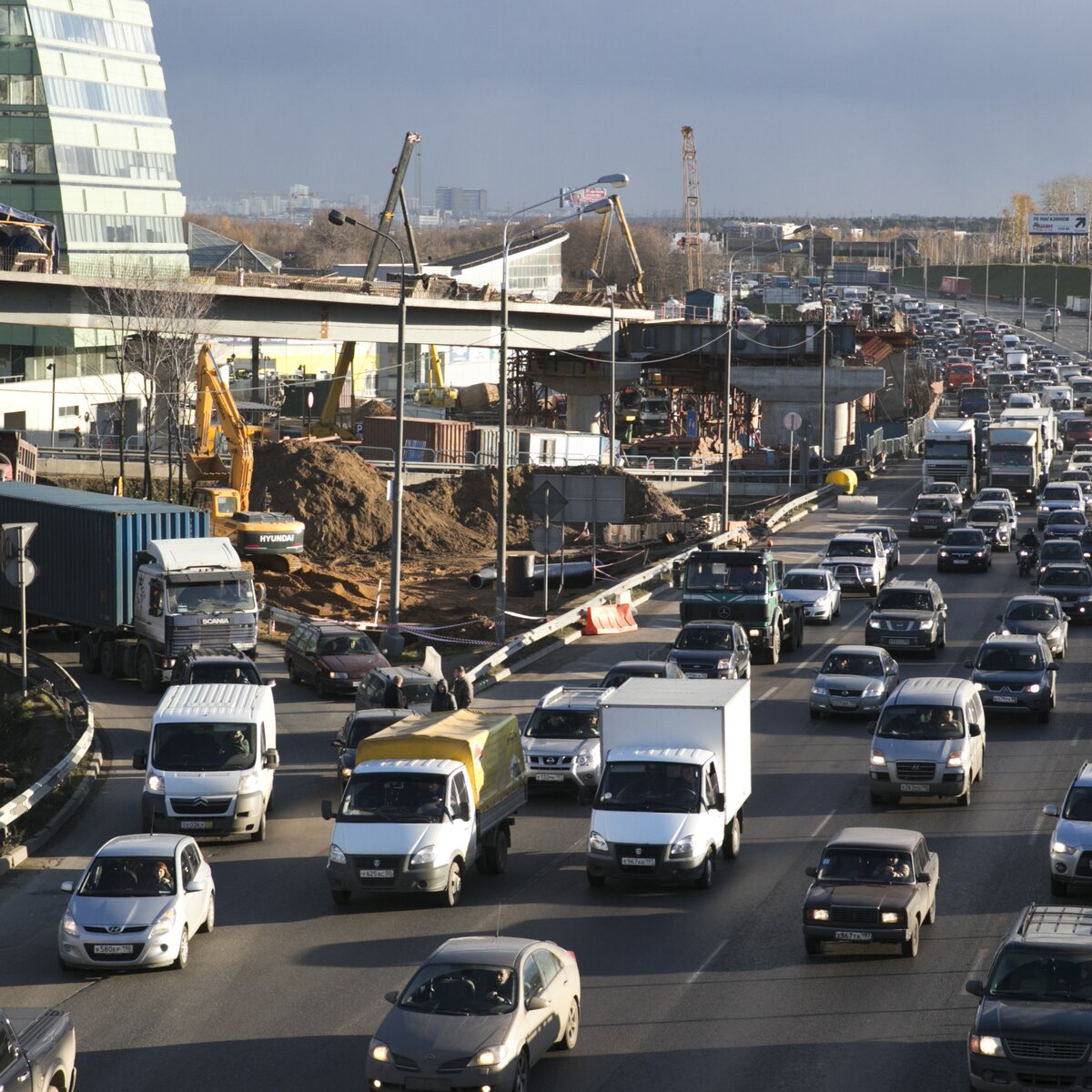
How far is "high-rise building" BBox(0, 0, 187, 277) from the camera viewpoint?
108375mm

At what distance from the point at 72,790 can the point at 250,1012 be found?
11.6 meters

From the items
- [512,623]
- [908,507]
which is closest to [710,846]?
[512,623]

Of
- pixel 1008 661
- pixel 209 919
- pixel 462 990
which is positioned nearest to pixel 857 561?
pixel 1008 661

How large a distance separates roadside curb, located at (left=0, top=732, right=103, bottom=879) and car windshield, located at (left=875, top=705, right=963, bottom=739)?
12927 millimetres

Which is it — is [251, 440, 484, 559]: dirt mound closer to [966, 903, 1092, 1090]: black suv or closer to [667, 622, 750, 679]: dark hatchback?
[667, 622, 750, 679]: dark hatchback

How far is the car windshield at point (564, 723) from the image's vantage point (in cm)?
2856

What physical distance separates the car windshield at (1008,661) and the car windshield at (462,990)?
20081 millimetres

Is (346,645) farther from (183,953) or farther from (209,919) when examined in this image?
(183,953)

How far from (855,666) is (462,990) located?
2005cm

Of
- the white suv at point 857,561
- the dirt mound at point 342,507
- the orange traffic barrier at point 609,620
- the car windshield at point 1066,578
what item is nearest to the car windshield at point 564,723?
the orange traffic barrier at point 609,620

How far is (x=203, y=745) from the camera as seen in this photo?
2602 centimetres

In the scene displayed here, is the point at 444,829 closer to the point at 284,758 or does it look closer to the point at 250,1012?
the point at 250,1012

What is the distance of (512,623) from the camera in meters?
46.3

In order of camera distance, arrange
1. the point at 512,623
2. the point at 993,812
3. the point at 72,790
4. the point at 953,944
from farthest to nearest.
→ 1. the point at 512,623
2. the point at 72,790
3. the point at 993,812
4. the point at 953,944
